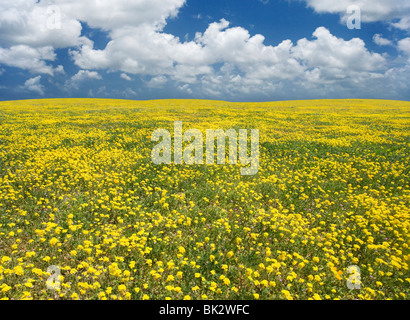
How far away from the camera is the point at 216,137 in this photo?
1781 cm

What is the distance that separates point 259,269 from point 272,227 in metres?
1.54

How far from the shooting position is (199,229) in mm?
6395

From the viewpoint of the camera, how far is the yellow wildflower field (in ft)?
15.2

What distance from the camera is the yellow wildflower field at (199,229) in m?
4.64

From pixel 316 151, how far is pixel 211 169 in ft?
25.3

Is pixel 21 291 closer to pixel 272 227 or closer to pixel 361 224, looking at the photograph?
pixel 272 227

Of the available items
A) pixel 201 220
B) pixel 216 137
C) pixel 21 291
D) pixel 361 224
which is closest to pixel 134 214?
pixel 201 220

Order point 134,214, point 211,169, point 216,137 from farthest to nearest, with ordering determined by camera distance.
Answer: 1. point 216,137
2. point 211,169
3. point 134,214

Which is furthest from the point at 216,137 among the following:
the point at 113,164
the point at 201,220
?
the point at 201,220

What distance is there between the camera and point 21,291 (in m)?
4.28
